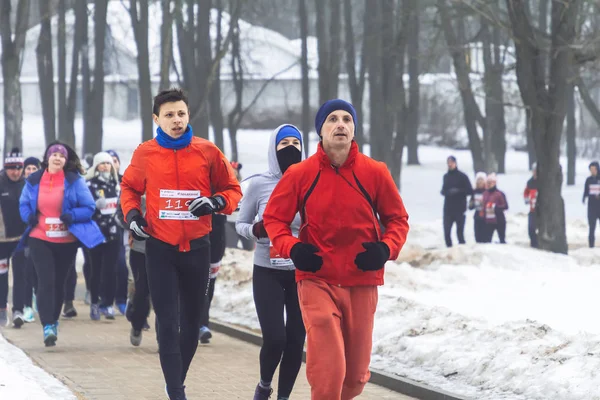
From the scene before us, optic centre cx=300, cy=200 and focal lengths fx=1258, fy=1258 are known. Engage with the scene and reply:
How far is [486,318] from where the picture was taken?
1134 cm

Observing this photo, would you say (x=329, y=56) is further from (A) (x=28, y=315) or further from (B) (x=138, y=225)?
(B) (x=138, y=225)

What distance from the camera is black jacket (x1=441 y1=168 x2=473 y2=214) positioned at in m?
24.7

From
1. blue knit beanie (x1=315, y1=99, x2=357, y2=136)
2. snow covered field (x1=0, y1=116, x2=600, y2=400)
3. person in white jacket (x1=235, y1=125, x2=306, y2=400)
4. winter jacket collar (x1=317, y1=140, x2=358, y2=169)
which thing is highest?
blue knit beanie (x1=315, y1=99, x2=357, y2=136)

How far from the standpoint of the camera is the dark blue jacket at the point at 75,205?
1162cm

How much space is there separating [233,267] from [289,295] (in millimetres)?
8526

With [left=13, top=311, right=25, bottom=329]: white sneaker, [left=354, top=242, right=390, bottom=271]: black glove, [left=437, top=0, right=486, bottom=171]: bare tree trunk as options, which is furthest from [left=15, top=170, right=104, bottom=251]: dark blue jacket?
[left=437, top=0, right=486, bottom=171]: bare tree trunk

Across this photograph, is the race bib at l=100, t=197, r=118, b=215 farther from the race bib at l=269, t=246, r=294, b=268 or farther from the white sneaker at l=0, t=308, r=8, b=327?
the race bib at l=269, t=246, r=294, b=268

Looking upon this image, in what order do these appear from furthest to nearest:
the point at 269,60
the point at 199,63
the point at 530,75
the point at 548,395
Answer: the point at 269,60
the point at 199,63
the point at 530,75
the point at 548,395

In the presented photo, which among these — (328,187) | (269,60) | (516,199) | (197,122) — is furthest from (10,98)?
(269,60)

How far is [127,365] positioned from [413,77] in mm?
30964

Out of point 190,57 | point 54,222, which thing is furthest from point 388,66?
point 54,222

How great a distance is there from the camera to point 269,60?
7900 cm

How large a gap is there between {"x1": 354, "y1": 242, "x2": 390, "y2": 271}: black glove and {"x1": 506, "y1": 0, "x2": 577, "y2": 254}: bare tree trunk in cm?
1368

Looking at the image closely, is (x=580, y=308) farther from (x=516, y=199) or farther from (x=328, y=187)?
(x=516, y=199)
